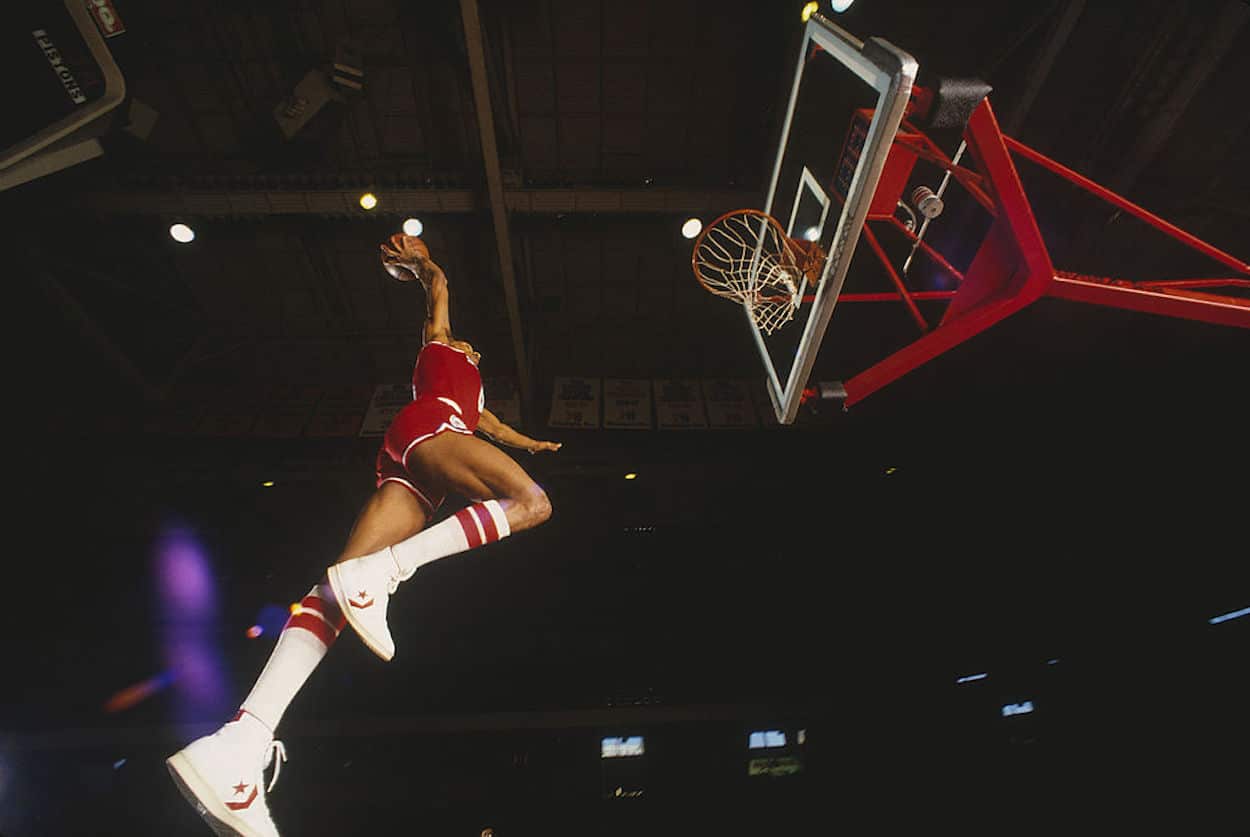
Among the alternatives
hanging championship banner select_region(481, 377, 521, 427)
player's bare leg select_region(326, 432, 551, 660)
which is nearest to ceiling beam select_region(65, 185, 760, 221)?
hanging championship banner select_region(481, 377, 521, 427)

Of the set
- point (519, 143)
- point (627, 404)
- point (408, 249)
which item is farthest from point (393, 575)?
point (519, 143)

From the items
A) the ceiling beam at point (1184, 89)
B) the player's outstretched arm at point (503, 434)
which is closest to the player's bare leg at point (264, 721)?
the player's outstretched arm at point (503, 434)

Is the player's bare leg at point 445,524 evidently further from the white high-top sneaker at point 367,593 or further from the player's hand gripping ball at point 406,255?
the player's hand gripping ball at point 406,255

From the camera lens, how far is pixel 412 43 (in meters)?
3.86

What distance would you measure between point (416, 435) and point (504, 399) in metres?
3.28

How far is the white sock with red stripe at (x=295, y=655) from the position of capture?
64.8 inches

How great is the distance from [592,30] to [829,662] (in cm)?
574

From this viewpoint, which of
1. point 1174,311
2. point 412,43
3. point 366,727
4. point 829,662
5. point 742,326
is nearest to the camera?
point 1174,311

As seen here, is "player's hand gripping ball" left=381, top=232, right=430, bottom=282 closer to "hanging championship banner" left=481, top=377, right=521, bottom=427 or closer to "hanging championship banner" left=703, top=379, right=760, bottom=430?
"hanging championship banner" left=481, top=377, right=521, bottom=427

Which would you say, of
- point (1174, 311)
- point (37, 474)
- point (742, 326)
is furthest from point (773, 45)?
point (37, 474)

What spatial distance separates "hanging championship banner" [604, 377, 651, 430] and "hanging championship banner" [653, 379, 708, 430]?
12cm

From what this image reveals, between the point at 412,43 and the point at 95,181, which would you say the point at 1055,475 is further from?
the point at 95,181

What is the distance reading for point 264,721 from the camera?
5.32 feet

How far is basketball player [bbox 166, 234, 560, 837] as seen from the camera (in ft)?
4.89
